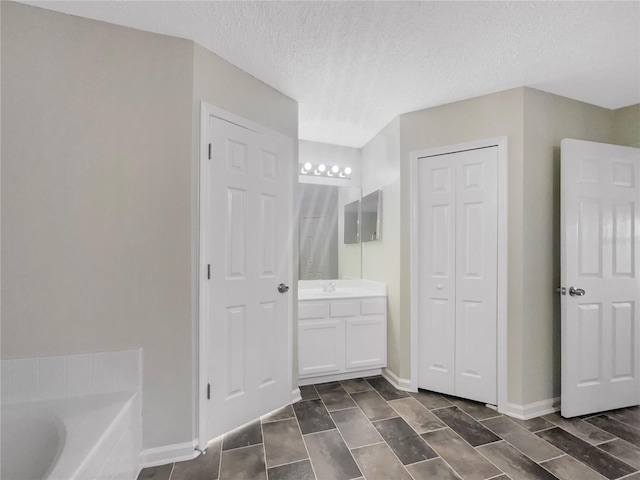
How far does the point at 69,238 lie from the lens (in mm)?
1519

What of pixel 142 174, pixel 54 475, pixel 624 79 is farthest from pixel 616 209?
pixel 54 475

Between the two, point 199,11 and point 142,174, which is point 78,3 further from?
point 142,174

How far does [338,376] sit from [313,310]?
703mm

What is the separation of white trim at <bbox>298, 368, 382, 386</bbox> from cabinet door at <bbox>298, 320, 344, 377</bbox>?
0.09 m

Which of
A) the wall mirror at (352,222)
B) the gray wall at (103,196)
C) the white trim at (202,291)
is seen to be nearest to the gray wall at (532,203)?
the wall mirror at (352,222)

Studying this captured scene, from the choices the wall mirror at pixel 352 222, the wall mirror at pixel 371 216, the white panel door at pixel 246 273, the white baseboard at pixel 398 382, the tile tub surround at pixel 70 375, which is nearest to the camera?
the tile tub surround at pixel 70 375

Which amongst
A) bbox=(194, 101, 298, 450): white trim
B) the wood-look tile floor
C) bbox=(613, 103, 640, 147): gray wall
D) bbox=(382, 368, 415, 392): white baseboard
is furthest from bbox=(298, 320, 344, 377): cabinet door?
bbox=(613, 103, 640, 147): gray wall

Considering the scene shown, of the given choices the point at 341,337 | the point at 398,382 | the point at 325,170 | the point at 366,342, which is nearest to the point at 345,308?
the point at 341,337

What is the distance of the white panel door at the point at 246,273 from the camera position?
1.86 metres

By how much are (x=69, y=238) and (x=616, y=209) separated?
3656mm

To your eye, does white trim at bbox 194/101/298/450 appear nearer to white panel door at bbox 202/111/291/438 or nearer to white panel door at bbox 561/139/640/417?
white panel door at bbox 202/111/291/438

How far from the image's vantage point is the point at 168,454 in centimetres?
165

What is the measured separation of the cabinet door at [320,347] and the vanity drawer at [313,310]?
5 cm

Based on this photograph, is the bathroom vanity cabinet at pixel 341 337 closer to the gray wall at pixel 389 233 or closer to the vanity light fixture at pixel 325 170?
the gray wall at pixel 389 233
